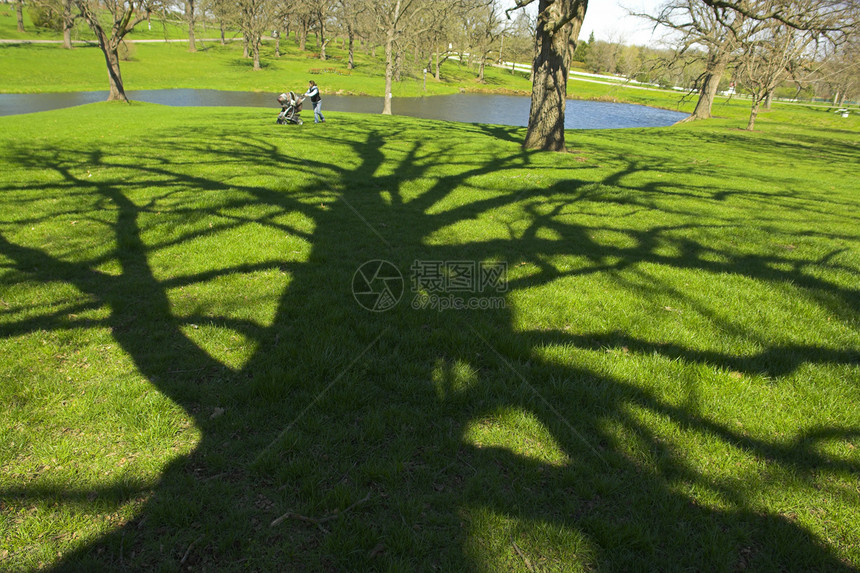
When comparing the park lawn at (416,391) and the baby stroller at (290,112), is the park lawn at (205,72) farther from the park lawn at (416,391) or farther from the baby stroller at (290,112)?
the park lawn at (416,391)

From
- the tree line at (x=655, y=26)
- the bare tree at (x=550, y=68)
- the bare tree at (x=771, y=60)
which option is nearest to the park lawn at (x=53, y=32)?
the tree line at (x=655, y=26)

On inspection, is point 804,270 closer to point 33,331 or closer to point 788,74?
point 33,331

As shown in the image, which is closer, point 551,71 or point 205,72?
point 551,71

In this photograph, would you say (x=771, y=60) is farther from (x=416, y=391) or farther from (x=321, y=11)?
(x=321, y=11)

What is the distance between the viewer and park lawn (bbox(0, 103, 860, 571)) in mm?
2359

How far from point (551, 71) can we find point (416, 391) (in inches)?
482

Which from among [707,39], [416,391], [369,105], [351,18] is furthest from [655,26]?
[351,18]

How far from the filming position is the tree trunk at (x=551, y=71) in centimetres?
1224

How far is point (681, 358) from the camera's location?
381 cm

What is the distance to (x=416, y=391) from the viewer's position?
3.42 m

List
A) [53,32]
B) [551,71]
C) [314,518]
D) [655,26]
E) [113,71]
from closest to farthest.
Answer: [314,518] → [551,71] → [655,26] → [113,71] → [53,32]

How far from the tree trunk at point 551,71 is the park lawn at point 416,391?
6960 mm

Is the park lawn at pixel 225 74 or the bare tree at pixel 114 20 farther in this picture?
the park lawn at pixel 225 74

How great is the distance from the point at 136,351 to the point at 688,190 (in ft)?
36.2
